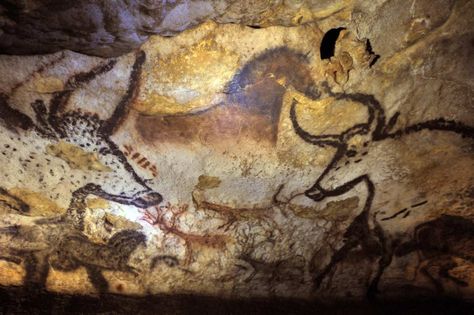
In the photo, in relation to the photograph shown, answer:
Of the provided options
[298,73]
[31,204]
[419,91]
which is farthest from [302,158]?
[31,204]

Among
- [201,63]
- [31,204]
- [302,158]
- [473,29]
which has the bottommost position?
[31,204]

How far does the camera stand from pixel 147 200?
5.42 ft

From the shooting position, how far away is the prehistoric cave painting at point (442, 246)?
1896mm

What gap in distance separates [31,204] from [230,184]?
0.99 meters

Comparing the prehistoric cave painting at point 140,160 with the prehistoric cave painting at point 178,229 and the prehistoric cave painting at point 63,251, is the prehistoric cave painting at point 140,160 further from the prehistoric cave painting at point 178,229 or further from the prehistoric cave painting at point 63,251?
the prehistoric cave painting at point 63,251

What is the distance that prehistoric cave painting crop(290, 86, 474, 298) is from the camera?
1.48 metres

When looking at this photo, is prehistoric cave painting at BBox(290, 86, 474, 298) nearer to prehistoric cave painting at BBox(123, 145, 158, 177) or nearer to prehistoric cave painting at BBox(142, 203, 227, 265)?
prehistoric cave painting at BBox(142, 203, 227, 265)

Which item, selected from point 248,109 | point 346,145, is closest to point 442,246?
point 346,145

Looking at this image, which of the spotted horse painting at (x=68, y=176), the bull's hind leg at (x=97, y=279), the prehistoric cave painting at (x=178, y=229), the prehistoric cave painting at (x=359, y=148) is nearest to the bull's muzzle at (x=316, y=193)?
the prehistoric cave painting at (x=359, y=148)

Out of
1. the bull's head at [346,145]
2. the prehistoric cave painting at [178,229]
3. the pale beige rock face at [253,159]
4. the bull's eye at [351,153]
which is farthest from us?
the prehistoric cave painting at [178,229]

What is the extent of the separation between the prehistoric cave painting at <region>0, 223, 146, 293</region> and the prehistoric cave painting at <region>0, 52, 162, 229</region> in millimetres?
165

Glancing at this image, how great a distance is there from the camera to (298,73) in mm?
1321

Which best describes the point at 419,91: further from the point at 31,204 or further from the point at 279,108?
the point at 31,204

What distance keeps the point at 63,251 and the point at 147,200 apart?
0.59m
